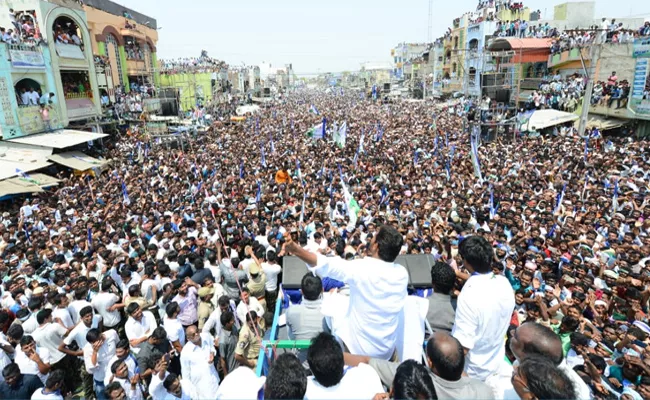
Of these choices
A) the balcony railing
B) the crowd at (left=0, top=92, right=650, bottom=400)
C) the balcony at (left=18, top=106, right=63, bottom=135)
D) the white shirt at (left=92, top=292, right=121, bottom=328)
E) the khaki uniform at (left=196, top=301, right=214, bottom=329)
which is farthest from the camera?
the balcony railing

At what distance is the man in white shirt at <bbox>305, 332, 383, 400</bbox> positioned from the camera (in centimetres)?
198

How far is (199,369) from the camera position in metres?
3.43

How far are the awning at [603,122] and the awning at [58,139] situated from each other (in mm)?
21484

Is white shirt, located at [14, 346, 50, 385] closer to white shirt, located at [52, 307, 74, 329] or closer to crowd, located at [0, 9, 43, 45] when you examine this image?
white shirt, located at [52, 307, 74, 329]

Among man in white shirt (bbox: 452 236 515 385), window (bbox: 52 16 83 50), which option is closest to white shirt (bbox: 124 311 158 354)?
man in white shirt (bbox: 452 236 515 385)

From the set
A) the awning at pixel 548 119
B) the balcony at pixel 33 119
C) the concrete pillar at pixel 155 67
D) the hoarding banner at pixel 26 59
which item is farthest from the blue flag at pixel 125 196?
the concrete pillar at pixel 155 67

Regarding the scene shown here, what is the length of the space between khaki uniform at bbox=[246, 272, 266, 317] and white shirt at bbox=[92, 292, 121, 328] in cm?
159

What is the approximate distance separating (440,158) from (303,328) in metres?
11.8

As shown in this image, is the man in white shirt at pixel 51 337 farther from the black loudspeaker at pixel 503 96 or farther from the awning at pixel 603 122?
the black loudspeaker at pixel 503 96

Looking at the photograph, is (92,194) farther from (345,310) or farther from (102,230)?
(345,310)

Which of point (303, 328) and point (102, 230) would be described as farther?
point (102, 230)

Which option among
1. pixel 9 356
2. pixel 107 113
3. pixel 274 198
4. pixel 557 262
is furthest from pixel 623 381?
pixel 107 113

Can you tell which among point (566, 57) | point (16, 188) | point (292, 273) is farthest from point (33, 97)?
point (566, 57)

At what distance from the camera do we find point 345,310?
2555 millimetres
